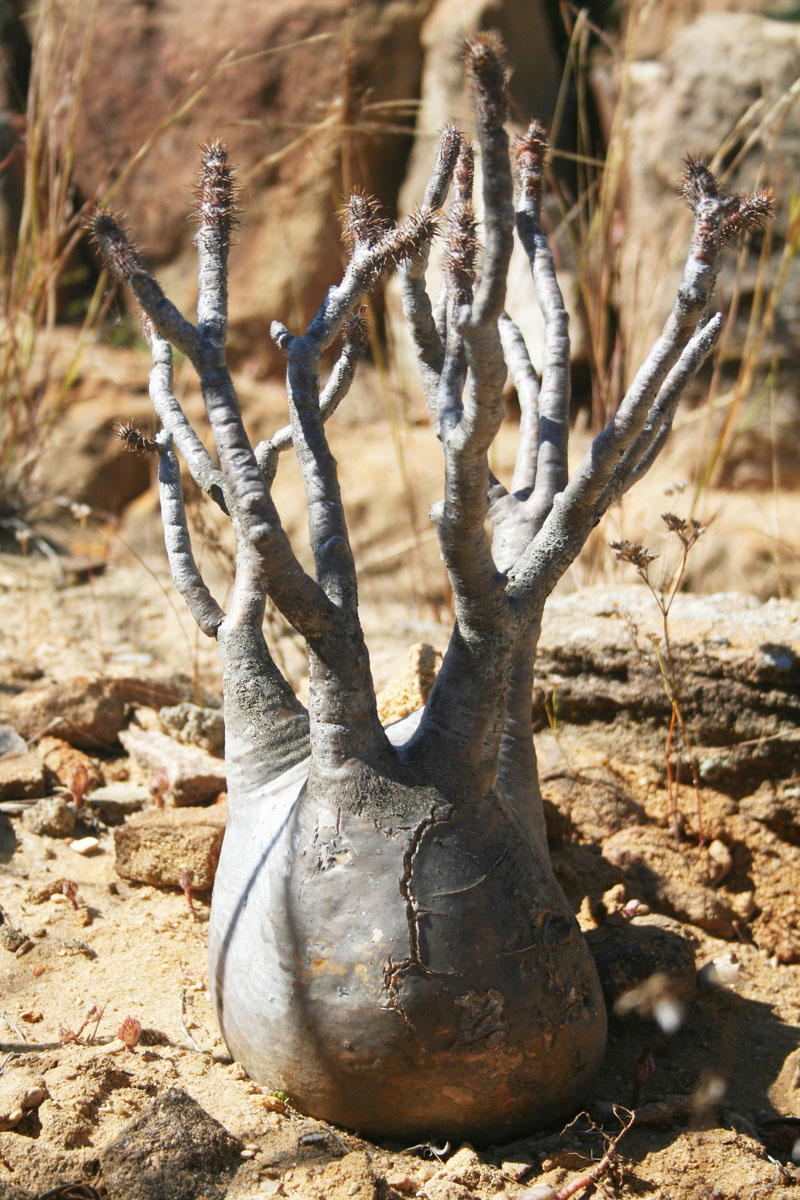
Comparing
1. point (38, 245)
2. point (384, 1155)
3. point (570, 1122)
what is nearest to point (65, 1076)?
point (384, 1155)

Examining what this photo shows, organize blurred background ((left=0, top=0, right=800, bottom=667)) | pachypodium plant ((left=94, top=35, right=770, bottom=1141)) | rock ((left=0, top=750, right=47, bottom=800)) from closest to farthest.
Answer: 1. pachypodium plant ((left=94, top=35, right=770, bottom=1141))
2. rock ((left=0, top=750, right=47, bottom=800))
3. blurred background ((left=0, top=0, right=800, bottom=667))

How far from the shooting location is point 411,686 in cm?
230

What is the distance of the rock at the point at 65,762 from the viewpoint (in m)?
2.45

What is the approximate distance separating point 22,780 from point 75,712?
0.30 meters

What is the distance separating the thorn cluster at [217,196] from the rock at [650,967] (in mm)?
1382

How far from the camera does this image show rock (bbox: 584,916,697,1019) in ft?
6.08

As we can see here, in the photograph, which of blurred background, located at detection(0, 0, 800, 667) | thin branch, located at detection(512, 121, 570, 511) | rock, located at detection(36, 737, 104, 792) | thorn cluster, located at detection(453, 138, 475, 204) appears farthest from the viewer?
blurred background, located at detection(0, 0, 800, 667)

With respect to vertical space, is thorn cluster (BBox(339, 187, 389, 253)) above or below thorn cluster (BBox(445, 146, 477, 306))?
above

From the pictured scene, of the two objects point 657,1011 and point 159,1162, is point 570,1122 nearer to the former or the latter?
point 657,1011

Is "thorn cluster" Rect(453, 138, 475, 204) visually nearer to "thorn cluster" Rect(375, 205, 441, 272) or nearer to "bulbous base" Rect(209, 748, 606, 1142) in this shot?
"thorn cluster" Rect(375, 205, 441, 272)

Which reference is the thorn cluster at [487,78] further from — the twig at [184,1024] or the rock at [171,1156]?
the twig at [184,1024]

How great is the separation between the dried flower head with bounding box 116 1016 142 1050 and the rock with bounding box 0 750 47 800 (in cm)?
80

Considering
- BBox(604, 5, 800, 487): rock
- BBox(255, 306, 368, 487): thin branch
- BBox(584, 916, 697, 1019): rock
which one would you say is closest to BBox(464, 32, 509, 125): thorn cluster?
BBox(255, 306, 368, 487): thin branch

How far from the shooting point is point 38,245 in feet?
11.6
